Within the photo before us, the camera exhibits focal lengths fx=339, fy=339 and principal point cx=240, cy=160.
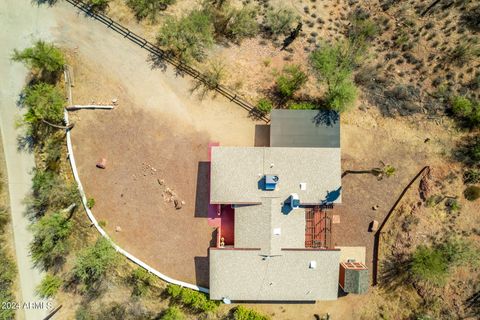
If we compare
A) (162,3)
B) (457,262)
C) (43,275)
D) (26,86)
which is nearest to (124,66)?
(162,3)

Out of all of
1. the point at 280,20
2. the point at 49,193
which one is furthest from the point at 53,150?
the point at 280,20

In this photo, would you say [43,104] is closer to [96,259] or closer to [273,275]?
[96,259]

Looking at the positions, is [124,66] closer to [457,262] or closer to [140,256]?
[140,256]

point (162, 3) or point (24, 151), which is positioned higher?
point (162, 3)

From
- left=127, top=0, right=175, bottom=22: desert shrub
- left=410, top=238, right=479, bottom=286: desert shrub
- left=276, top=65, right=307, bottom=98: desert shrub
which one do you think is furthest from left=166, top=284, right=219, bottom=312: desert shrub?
left=127, top=0, right=175, bottom=22: desert shrub

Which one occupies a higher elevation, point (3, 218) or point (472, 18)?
point (472, 18)

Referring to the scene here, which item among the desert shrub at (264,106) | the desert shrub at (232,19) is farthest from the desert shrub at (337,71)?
the desert shrub at (232,19)

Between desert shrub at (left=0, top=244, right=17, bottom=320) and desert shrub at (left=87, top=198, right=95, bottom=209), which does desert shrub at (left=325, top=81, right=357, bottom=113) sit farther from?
desert shrub at (left=0, top=244, right=17, bottom=320)
